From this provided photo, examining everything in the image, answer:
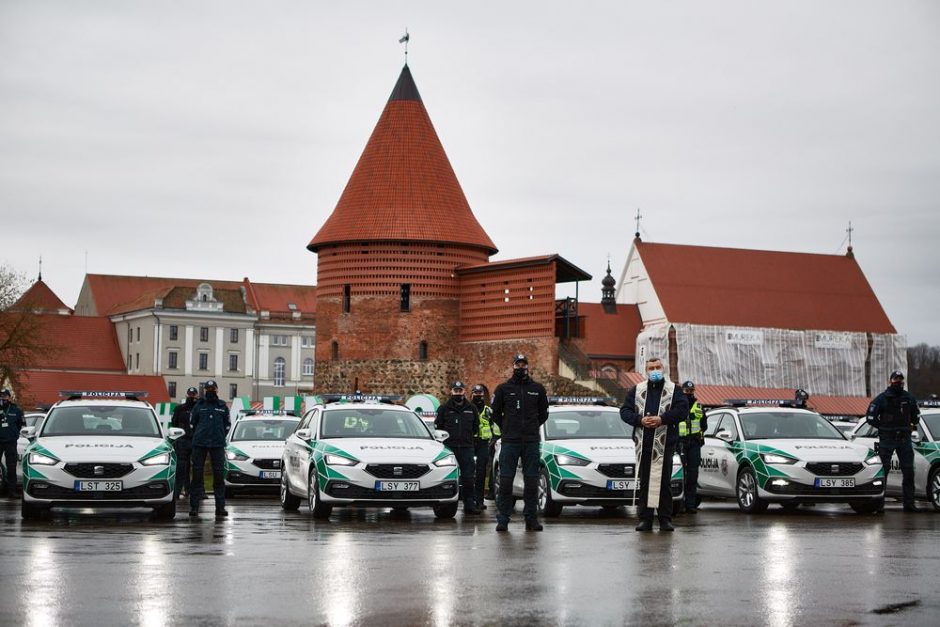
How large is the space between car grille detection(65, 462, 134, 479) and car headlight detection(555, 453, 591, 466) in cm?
529

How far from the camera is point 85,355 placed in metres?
124

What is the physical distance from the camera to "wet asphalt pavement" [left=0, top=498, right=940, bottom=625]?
884 centimetres

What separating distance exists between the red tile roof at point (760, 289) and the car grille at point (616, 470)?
226ft

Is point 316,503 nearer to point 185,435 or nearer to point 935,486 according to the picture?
point 185,435

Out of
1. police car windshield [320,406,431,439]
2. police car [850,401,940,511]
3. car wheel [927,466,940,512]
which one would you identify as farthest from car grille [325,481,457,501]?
car wheel [927,466,940,512]

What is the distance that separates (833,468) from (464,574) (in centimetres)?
948

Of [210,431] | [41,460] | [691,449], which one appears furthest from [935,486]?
[41,460]

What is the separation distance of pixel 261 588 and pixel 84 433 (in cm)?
887

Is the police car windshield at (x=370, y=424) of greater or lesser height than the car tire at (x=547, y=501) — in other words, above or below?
above

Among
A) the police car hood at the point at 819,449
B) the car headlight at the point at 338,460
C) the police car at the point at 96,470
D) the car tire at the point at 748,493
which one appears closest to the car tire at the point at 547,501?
the car headlight at the point at 338,460

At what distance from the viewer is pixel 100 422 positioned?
61.3 feet

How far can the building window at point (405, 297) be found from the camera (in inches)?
2650

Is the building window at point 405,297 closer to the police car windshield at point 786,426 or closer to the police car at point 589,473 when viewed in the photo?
the police car windshield at point 786,426

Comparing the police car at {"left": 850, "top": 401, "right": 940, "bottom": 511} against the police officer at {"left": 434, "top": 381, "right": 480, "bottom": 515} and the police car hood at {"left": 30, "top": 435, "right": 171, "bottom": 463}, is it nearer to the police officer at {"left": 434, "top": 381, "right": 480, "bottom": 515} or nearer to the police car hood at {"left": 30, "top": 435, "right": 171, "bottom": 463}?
the police officer at {"left": 434, "top": 381, "right": 480, "bottom": 515}
